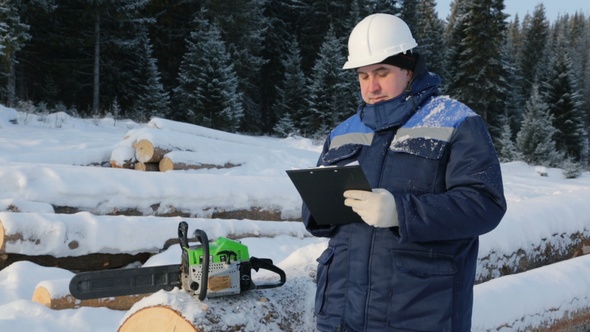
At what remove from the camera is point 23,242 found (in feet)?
15.8

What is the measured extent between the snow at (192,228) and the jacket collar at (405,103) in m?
1.07

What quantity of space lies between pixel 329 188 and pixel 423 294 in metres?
0.51

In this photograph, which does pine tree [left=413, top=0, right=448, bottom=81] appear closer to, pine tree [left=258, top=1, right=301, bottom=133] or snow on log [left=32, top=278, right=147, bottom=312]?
pine tree [left=258, top=1, right=301, bottom=133]

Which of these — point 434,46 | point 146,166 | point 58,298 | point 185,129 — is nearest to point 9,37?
point 185,129

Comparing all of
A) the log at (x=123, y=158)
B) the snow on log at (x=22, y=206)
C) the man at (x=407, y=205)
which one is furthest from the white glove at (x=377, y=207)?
the log at (x=123, y=158)

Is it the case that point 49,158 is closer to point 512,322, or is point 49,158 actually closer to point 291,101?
point 512,322

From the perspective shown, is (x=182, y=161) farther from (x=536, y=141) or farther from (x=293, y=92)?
(x=536, y=141)

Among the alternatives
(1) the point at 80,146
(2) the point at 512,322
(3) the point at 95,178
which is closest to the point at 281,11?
(1) the point at 80,146

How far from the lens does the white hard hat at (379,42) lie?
213 centimetres

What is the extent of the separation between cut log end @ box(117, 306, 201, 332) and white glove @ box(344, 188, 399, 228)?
2.88 feet

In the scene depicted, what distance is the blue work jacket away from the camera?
1.85m

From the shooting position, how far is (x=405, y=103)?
82.4 inches

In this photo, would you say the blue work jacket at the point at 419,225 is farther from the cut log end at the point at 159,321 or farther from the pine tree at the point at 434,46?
the pine tree at the point at 434,46

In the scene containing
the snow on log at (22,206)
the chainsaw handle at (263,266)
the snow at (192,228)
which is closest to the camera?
the chainsaw handle at (263,266)
